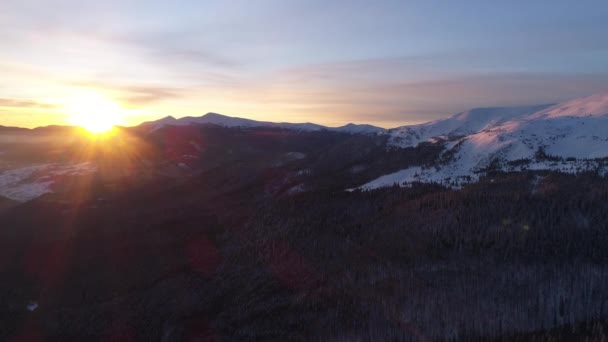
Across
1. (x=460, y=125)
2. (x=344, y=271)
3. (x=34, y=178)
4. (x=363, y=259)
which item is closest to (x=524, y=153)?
(x=363, y=259)

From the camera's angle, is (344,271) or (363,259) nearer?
(344,271)

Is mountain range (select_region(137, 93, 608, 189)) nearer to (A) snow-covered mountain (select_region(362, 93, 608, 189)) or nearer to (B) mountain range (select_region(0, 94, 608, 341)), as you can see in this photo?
(A) snow-covered mountain (select_region(362, 93, 608, 189))

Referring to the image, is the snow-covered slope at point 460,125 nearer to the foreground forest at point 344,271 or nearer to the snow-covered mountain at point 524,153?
the snow-covered mountain at point 524,153

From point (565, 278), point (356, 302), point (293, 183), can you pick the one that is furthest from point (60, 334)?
point (293, 183)

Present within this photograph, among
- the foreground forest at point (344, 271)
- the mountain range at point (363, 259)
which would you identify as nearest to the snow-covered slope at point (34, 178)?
the mountain range at point (363, 259)

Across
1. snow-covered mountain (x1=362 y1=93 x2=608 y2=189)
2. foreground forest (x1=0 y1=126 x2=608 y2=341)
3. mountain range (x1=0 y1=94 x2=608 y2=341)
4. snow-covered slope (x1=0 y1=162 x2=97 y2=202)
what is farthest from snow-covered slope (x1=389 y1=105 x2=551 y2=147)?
snow-covered slope (x1=0 y1=162 x2=97 y2=202)

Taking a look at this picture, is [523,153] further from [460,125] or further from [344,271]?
[460,125]

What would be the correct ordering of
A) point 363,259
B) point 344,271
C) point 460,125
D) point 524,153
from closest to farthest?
point 344,271
point 363,259
point 524,153
point 460,125

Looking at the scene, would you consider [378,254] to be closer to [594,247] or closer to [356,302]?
[356,302]
